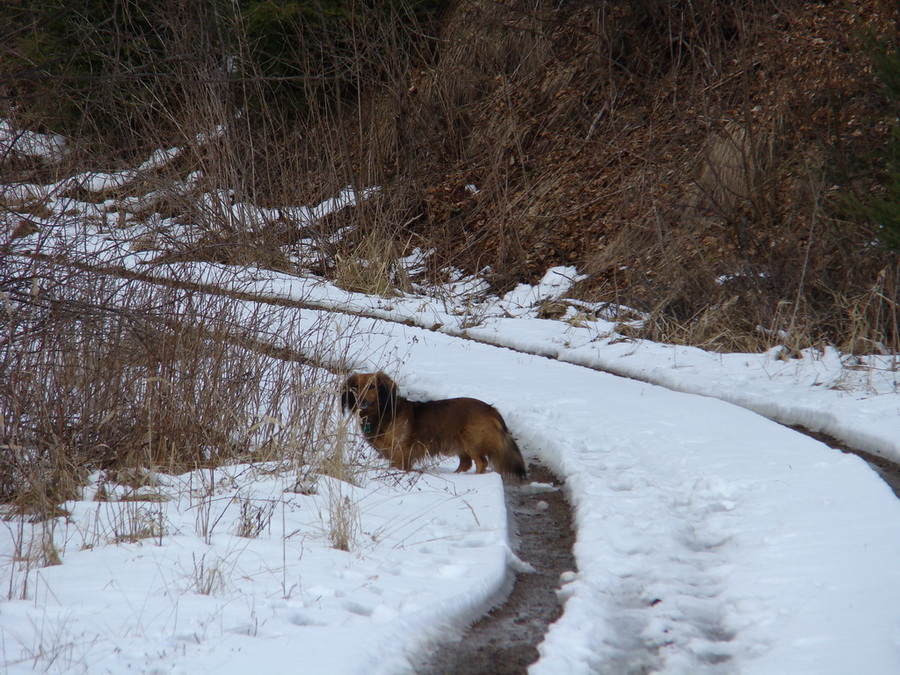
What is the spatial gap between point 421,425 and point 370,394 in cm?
53

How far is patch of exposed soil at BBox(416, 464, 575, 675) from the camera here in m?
3.28

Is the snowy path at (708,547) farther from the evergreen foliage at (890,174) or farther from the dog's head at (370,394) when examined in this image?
the evergreen foliage at (890,174)

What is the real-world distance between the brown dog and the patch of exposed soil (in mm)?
575

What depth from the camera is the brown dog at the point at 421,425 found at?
6.18 metres

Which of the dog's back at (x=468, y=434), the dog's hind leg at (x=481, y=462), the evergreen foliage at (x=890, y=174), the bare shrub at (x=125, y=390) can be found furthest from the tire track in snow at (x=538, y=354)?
the evergreen foliage at (x=890, y=174)

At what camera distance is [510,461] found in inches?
237

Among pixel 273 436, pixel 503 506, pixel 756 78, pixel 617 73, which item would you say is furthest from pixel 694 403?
pixel 617 73

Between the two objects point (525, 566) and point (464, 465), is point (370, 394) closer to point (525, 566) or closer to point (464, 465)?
point (464, 465)

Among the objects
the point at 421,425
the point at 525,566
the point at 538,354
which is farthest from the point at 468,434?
the point at 538,354

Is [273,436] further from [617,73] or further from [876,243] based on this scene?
[617,73]

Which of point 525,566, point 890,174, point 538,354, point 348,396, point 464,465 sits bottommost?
point 525,566

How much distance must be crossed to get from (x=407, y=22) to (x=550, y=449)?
1748 cm

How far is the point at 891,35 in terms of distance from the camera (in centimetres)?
1298

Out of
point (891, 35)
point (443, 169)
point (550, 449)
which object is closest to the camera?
point (550, 449)
